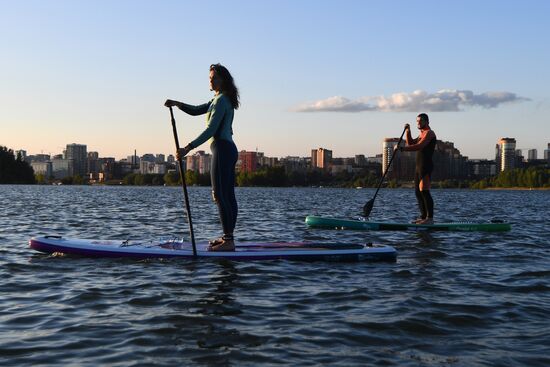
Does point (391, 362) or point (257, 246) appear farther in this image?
point (257, 246)

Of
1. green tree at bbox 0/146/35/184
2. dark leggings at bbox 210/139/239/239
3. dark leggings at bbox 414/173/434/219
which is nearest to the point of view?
dark leggings at bbox 210/139/239/239

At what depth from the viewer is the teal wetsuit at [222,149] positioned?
31.4 feet

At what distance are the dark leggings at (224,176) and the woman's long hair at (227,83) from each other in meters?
0.69

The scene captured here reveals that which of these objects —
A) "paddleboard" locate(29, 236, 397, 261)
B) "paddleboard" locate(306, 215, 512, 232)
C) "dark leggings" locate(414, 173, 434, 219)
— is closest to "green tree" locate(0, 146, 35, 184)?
"paddleboard" locate(306, 215, 512, 232)

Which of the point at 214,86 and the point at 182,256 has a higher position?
the point at 214,86

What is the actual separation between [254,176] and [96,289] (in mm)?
180213

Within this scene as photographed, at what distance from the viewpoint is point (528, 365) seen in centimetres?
491

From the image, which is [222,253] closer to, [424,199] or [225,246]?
[225,246]

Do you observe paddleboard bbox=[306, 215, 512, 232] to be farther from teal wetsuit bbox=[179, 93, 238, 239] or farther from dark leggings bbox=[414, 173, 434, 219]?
teal wetsuit bbox=[179, 93, 238, 239]

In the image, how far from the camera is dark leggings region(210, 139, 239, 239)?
9.69 meters

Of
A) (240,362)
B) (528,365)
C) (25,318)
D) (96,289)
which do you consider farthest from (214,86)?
(528,365)

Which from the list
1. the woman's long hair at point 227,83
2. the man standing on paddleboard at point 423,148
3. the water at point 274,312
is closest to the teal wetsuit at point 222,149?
the woman's long hair at point 227,83

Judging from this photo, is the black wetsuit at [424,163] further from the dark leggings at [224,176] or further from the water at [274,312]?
the dark leggings at [224,176]

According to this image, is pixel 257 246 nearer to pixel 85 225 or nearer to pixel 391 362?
pixel 391 362
